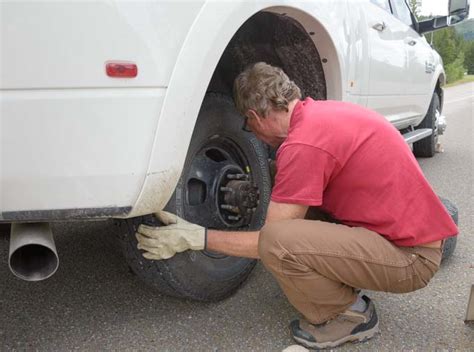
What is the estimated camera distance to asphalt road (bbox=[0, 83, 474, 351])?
2.12 m

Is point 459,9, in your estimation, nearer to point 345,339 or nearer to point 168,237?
point 345,339

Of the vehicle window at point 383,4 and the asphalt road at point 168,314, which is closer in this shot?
the asphalt road at point 168,314

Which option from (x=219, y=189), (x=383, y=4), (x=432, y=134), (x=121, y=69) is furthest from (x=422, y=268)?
(x=432, y=134)

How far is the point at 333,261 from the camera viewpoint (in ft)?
6.56

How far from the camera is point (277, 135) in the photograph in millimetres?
2184

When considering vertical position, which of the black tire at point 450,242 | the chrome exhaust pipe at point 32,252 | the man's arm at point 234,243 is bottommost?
the black tire at point 450,242

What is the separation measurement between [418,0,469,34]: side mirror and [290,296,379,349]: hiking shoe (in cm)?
308

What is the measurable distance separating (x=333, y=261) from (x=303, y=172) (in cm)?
38

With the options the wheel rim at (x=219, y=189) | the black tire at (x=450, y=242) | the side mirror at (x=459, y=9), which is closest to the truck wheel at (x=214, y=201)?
the wheel rim at (x=219, y=189)

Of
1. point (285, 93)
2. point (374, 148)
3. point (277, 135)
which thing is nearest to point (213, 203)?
point (277, 135)

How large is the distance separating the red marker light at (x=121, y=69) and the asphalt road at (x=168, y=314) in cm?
110

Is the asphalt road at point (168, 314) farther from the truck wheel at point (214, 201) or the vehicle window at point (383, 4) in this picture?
the vehicle window at point (383, 4)

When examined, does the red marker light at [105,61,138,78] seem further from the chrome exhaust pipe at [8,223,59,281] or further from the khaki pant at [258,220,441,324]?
the khaki pant at [258,220,441,324]

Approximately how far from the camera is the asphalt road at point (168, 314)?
2.12 metres
